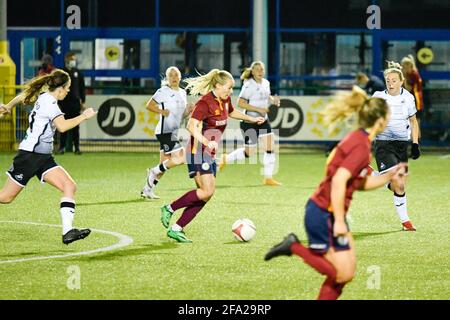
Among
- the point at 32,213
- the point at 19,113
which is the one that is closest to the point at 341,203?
the point at 32,213

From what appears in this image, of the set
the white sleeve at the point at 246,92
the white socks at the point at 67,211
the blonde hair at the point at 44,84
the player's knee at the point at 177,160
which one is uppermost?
the blonde hair at the point at 44,84

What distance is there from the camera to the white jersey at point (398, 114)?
1343 centimetres

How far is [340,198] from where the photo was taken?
7742 millimetres

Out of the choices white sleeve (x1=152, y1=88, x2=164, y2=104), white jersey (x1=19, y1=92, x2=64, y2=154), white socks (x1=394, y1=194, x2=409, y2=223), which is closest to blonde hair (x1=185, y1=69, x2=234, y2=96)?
white jersey (x1=19, y1=92, x2=64, y2=154)

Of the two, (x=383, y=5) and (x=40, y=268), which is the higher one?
(x=383, y=5)

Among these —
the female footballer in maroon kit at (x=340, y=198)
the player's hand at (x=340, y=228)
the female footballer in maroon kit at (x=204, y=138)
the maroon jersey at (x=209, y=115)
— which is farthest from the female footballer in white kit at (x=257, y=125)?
the player's hand at (x=340, y=228)

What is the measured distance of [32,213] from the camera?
14805mm

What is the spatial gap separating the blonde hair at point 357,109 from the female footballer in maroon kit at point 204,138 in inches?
148

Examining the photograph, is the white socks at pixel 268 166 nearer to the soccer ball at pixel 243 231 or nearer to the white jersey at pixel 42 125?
the soccer ball at pixel 243 231

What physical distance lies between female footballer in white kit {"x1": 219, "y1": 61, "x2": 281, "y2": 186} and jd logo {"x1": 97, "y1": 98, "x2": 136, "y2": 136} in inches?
262

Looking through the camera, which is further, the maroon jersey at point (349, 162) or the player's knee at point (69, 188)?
the player's knee at point (69, 188)
